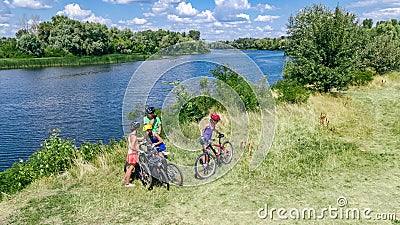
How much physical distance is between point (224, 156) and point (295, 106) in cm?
771

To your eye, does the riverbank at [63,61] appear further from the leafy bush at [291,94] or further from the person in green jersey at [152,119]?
the person in green jersey at [152,119]

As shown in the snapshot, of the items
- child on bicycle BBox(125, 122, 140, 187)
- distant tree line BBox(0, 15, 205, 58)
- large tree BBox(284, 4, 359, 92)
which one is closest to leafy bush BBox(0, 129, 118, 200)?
child on bicycle BBox(125, 122, 140, 187)

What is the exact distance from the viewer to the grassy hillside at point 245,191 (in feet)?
20.3

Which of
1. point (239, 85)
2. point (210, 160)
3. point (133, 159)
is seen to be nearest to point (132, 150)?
point (133, 159)

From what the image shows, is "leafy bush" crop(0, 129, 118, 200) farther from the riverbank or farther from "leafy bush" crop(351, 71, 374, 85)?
the riverbank

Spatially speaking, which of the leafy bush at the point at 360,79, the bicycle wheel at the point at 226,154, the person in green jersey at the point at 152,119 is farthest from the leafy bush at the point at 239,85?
the leafy bush at the point at 360,79

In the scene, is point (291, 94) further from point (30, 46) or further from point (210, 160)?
point (30, 46)

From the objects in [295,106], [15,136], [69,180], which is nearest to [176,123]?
Answer: [69,180]

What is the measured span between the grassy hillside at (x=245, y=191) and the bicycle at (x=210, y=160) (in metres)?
0.34

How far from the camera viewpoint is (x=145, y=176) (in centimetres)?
729

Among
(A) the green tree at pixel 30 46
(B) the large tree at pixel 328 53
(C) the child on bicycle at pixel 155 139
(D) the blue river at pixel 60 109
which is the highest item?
(A) the green tree at pixel 30 46

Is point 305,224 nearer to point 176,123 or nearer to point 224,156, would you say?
point 224,156

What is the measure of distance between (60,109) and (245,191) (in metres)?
22.1

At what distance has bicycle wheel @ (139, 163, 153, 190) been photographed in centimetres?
711
